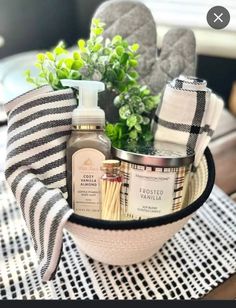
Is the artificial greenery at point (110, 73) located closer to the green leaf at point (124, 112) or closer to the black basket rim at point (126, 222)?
the green leaf at point (124, 112)

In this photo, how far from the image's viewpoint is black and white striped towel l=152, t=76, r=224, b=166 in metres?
0.40

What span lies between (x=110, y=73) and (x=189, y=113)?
9 cm

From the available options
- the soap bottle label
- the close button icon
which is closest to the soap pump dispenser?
the soap bottle label

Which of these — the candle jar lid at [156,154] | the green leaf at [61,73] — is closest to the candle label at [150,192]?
the candle jar lid at [156,154]

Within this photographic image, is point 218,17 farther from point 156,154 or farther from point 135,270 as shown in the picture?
point 135,270

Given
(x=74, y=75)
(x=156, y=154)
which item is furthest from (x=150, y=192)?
(x=74, y=75)

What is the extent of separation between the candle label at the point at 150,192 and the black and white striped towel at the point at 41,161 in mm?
70

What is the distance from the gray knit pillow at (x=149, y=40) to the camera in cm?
50

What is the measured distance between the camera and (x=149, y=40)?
0.52 m

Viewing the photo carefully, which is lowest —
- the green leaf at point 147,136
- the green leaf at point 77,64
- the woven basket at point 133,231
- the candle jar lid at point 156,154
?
the woven basket at point 133,231

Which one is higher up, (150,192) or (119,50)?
(119,50)

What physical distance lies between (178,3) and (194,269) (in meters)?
0.41

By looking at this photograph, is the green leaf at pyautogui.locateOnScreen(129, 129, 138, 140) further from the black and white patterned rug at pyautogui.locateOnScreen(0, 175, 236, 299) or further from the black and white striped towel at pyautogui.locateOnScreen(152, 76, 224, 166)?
the black and white patterned rug at pyautogui.locateOnScreen(0, 175, 236, 299)

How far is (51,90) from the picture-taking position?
0.38 meters
